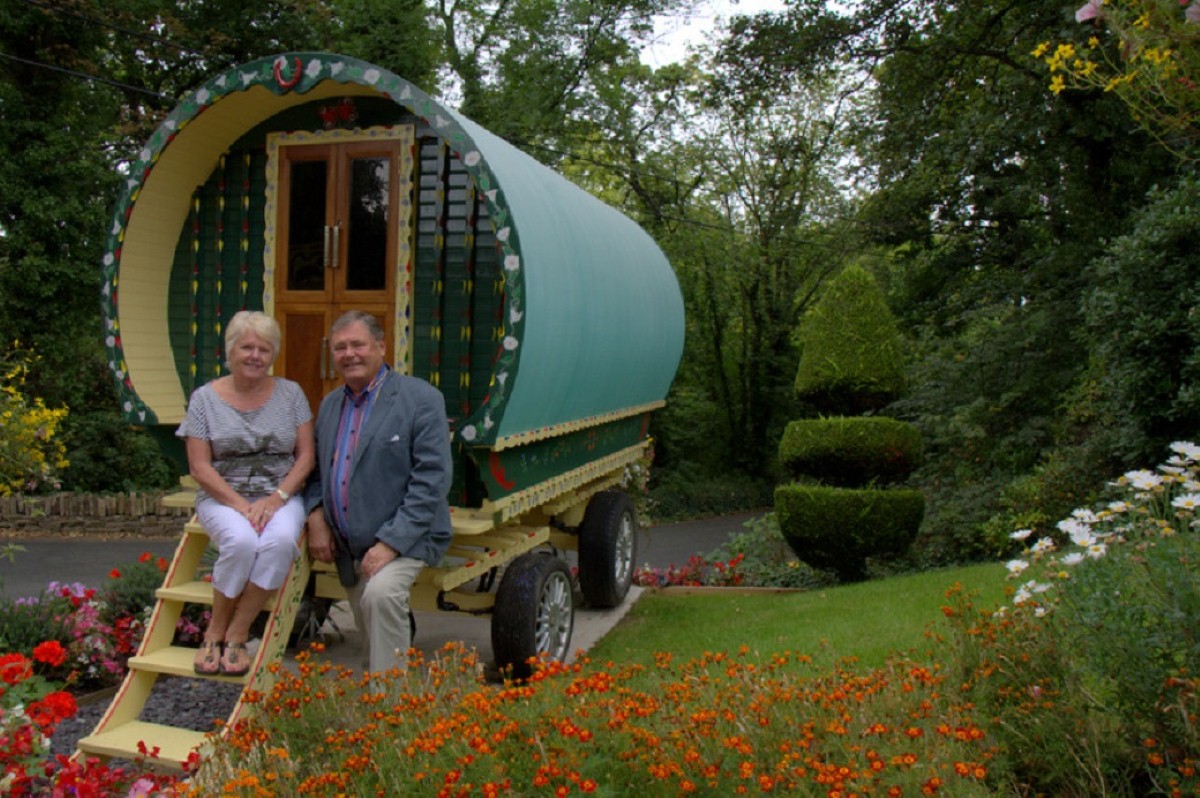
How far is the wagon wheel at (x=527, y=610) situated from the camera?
5.17m

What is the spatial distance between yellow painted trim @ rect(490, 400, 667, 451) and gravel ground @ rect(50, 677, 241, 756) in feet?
6.36

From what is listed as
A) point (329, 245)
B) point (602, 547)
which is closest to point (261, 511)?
point (329, 245)

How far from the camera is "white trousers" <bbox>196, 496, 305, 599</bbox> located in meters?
4.16

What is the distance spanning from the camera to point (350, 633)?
6.79 m

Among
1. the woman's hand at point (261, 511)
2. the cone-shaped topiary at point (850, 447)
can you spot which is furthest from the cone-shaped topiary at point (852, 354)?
the woman's hand at point (261, 511)

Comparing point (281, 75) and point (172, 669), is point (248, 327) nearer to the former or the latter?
point (281, 75)

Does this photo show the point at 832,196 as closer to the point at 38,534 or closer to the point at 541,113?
the point at 541,113

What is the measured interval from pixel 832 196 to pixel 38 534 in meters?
16.4

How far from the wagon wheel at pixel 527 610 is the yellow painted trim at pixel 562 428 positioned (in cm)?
71

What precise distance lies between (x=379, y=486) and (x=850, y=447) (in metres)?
5.52

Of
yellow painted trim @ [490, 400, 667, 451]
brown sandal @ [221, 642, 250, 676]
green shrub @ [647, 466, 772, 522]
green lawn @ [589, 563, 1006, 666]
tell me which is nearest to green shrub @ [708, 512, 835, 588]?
green lawn @ [589, 563, 1006, 666]

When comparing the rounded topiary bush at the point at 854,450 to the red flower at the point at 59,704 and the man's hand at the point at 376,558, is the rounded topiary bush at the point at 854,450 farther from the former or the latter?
the red flower at the point at 59,704

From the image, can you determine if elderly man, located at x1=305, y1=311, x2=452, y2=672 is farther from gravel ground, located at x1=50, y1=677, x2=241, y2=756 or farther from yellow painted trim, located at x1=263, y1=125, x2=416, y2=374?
gravel ground, located at x1=50, y1=677, x2=241, y2=756

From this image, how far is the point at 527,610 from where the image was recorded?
518 cm
